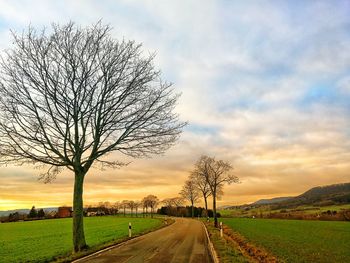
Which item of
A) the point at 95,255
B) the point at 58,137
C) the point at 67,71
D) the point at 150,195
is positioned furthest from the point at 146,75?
the point at 150,195

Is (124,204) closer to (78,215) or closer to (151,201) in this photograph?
(151,201)

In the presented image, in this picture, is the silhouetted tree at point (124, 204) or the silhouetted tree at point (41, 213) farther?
the silhouetted tree at point (124, 204)

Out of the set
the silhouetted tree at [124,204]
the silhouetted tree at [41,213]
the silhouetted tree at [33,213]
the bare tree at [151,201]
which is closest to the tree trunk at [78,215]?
the silhouetted tree at [33,213]

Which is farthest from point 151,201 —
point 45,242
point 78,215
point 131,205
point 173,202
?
point 78,215

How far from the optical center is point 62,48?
734 inches

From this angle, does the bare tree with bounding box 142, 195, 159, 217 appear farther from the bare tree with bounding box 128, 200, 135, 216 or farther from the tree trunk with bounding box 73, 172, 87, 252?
the tree trunk with bounding box 73, 172, 87, 252

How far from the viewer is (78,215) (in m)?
19.2

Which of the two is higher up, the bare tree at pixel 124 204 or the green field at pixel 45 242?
the bare tree at pixel 124 204

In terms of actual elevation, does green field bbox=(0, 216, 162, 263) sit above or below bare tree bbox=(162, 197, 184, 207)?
below

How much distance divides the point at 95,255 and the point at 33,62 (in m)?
9.92

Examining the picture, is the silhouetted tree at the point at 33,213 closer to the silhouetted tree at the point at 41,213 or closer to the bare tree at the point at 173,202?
the silhouetted tree at the point at 41,213

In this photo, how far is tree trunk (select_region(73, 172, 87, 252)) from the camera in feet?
61.8

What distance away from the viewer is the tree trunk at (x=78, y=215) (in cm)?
1884

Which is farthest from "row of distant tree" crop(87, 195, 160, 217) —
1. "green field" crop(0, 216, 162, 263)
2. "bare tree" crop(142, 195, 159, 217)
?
"green field" crop(0, 216, 162, 263)
